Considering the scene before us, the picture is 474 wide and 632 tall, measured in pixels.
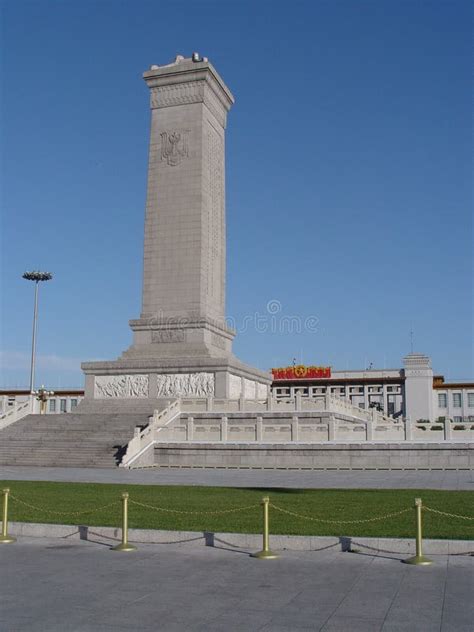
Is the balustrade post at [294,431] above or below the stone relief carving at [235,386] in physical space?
below

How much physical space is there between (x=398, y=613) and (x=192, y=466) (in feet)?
66.6

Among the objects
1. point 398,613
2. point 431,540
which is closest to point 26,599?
point 398,613

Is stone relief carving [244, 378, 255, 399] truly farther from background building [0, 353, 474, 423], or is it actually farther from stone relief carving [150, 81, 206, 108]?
background building [0, 353, 474, 423]

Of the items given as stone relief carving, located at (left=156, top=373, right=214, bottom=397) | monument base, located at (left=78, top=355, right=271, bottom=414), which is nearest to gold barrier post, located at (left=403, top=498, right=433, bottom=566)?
monument base, located at (left=78, top=355, right=271, bottom=414)

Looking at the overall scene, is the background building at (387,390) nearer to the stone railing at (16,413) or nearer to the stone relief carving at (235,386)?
the stone relief carving at (235,386)

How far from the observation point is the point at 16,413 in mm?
33906

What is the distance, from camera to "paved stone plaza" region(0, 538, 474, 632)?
23.0 feet

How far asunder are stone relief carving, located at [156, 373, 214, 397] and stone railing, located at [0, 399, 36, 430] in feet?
19.8

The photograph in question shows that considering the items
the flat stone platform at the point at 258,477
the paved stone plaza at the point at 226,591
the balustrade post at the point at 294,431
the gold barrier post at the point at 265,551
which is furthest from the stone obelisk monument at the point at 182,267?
the paved stone plaza at the point at 226,591

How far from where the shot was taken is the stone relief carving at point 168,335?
123ft

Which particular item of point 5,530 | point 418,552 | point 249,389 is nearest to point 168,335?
point 249,389

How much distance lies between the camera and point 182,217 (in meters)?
38.4

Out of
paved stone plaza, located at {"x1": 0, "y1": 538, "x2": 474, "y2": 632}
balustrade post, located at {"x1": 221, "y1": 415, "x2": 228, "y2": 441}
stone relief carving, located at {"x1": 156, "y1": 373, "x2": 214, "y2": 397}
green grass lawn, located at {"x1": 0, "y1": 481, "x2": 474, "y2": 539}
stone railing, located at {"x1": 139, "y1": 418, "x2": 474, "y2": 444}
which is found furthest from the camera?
stone relief carving, located at {"x1": 156, "y1": 373, "x2": 214, "y2": 397}

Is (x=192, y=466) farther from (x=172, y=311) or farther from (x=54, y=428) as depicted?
(x=172, y=311)
